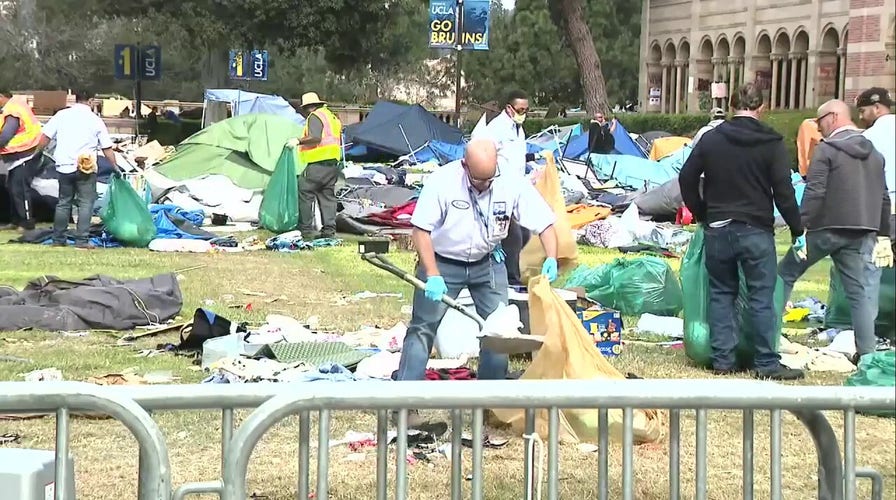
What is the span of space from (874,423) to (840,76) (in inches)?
1358

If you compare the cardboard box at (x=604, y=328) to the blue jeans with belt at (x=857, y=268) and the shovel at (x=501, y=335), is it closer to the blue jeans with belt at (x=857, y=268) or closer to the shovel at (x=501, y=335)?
the blue jeans with belt at (x=857, y=268)

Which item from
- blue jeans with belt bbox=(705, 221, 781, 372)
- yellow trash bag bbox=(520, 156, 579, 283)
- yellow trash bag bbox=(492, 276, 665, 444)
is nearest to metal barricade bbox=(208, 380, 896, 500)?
yellow trash bag bbox=(492, 276, 665, 444)

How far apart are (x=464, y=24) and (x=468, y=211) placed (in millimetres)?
26358

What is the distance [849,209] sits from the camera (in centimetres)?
700

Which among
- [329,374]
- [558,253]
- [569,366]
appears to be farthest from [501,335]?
[558,253]

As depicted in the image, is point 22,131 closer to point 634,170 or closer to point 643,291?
point 643,291

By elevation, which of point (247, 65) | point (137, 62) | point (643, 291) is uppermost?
point (247, 65)

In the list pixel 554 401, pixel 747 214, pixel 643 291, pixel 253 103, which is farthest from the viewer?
pixel 253 103

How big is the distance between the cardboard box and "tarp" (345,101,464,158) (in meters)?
18.4

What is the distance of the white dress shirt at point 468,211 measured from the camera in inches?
233

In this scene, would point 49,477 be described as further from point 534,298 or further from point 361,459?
point 534,298

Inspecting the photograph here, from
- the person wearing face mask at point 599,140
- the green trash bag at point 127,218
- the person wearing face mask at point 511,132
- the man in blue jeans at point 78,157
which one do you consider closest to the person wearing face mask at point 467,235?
the person wearing face mask at point 511,132

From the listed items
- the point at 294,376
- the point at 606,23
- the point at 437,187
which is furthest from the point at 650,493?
the point at 606,23

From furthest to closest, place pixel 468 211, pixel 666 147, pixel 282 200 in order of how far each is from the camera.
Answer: pixel 666 147
pixel 282 200
pixel 468 211
